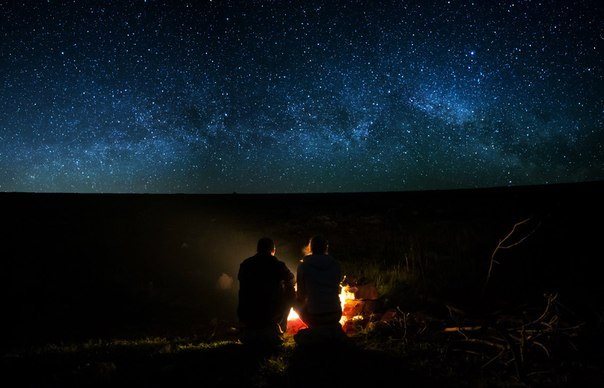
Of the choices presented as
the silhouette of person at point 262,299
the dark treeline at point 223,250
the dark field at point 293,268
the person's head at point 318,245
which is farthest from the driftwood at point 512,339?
the silhouette of person at point 262,299

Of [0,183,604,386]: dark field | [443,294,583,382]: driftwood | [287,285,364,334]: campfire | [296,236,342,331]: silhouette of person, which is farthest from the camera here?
[287,285,364,334]: campfire

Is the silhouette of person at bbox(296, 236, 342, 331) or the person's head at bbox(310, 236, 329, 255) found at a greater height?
the person's head at bbox(310, 236, 329, 255)

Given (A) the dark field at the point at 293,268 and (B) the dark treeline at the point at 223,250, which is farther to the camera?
(B) the dark treeline at the point at 223,250

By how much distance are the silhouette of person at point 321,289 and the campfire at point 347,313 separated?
1.33 m

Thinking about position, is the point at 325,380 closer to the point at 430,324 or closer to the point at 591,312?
the point at 430,324

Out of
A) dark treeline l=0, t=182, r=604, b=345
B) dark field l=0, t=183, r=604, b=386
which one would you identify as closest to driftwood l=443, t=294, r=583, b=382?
dark field l=0, t=183, r=604, b=386

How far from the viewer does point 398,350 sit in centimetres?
550

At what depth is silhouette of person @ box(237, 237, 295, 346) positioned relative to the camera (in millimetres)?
6051

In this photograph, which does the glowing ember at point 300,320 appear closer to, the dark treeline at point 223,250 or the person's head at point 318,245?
the person's head at point 318,245

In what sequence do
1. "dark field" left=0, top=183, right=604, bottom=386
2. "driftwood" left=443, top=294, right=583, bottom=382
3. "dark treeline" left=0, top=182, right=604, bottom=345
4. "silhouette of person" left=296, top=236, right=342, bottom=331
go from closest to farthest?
"driftwood" left=443, top=294, right=583, bottom=382 < "dark field" left=0, top=183, right=604, bottom=386 < "silhouette of person" left=296, top=236, right=342, bottom=331 < "dark treeline" left=0, top=182, right=604, bottom=345

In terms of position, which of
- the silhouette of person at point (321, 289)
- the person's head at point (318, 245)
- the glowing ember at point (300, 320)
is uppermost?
the person's head at point (318, 245)

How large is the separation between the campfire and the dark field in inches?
15.4

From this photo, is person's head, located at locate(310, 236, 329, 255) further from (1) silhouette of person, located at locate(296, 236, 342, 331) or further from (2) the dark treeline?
(2) the dark treeline

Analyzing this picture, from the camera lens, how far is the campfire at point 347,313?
7.50 meters
